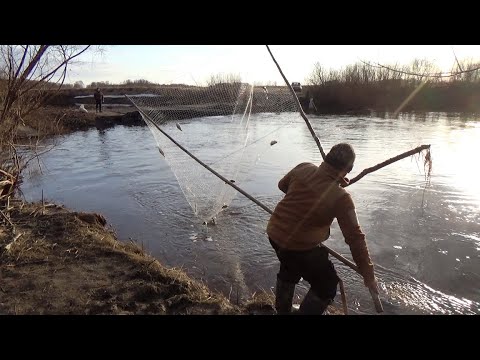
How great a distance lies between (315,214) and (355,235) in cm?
35

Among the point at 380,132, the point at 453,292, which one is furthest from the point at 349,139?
the point at 453,292

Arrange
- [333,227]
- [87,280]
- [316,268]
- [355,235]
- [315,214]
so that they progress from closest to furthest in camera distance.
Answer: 1. [355,235]
2. [315,214]
3. [316,268]
4. [87,280]
5. [333,227]

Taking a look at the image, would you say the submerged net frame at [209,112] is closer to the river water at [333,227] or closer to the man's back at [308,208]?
the river water at [333,227]

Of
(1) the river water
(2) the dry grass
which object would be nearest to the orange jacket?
(2) the dry grass

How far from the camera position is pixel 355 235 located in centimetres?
288

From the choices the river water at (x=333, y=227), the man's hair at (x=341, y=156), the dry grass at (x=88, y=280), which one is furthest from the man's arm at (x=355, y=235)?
the river water at (x=333, y=227)

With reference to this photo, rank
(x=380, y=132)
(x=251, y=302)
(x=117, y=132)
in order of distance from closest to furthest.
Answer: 1. (x=251, y=302)
2. (x=380, y=132)
3. (x=117, y=132)

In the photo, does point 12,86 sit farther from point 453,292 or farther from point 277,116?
point 453,292

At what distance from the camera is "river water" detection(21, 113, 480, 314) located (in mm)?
5168

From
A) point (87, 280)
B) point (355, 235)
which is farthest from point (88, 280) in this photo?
point (355, 235)

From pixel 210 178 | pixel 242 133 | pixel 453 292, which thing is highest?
pixel 242 133

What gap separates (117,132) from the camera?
2356 centimetres

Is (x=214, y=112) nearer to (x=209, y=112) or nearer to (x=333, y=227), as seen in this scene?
(x=209, y=112)
